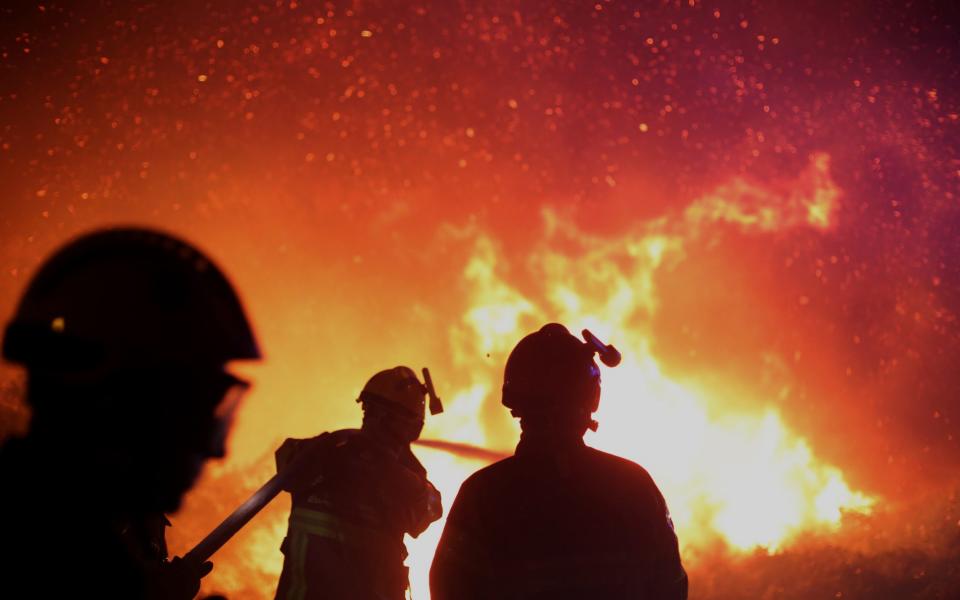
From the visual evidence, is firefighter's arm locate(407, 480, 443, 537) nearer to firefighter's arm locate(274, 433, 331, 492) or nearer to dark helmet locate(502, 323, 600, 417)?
firefighter's arm locate(274, 433, 331, 492)

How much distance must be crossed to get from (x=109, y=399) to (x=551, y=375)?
267 cm

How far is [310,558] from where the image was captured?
17.6ft

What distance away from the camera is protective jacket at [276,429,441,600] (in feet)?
17.5

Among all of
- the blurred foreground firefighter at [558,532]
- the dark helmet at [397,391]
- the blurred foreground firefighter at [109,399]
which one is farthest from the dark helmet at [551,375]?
the dark helmet at [397,391]

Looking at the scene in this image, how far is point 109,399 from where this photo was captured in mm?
1896

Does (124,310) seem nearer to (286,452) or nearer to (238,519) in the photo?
(238,519)

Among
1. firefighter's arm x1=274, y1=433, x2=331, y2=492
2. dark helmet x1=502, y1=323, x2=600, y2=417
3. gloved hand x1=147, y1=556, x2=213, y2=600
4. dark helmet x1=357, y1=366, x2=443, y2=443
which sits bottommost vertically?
gloved hand x1=147, y1=556, x2=213, y2=600

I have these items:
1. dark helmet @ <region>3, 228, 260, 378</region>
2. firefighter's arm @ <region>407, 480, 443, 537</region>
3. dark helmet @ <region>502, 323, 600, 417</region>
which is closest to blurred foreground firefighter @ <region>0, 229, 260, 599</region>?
dark helmet @ <region>3, 228, 260, 378</region>

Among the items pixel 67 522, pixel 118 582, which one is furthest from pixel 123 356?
pixel 118 582

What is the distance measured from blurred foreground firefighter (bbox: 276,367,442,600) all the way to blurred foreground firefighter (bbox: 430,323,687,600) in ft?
7.22

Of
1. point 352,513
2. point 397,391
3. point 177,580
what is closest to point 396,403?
point 397,391

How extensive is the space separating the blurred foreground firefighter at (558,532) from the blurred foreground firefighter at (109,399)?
1675 mm

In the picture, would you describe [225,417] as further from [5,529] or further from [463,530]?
[463,530]

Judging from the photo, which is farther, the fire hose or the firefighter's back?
the fire hose
